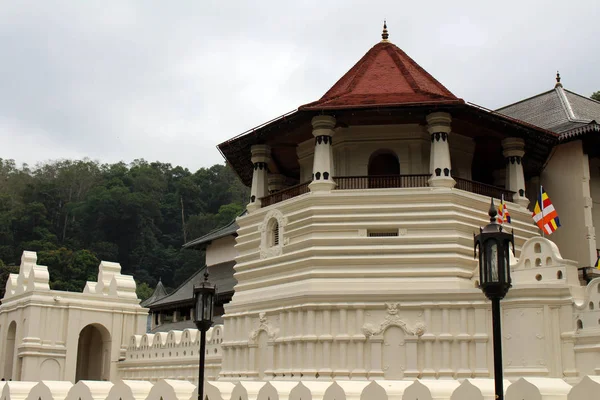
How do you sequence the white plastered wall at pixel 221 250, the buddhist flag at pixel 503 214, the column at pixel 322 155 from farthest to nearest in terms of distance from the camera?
the white plastered wall at pixel 221 250, the column at pixel 322 155, the buddhist flag at pixel 503 214

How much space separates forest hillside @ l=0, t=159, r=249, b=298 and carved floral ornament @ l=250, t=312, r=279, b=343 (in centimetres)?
4564

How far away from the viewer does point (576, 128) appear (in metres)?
26.2

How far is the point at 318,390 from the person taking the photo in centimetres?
1247

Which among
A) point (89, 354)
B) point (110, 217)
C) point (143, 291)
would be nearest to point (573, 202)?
point (89, 354)

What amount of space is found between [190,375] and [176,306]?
38.5 ft

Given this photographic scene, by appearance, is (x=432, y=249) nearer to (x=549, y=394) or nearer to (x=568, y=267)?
(x=568, y=267)

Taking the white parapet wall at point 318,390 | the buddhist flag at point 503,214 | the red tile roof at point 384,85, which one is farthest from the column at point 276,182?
the white parapet wall at point 318,390

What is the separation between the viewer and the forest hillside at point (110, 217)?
7406 centimetres

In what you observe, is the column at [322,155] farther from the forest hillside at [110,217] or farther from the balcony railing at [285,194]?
the forest hillside at [110,217]

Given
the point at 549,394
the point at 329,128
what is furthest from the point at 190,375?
the point at 549,394

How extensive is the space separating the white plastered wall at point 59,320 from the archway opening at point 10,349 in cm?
5

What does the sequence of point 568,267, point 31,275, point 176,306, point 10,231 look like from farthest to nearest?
1. point 10,231
2. point 176,306
3. point 31,275
4. point 568,267

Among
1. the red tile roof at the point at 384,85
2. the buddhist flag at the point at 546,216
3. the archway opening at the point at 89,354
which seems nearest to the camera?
the red tile roof at the point at 384,85

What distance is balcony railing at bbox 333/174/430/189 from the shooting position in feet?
77.6
